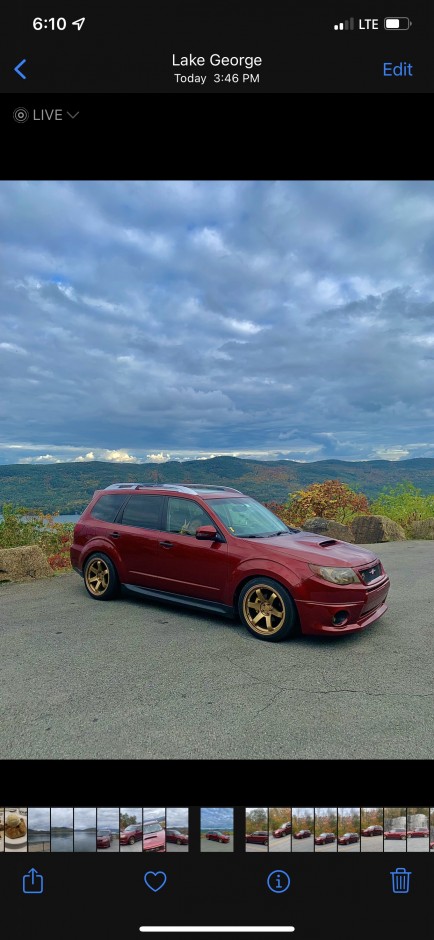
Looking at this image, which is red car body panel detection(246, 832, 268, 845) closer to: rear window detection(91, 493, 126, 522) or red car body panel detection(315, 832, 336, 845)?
red car body panel detection(315, 832, 336, 845)

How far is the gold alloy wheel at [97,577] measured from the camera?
523cm

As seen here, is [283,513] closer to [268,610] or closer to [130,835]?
[268,610]

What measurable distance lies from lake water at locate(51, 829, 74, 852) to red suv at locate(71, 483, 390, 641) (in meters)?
2.79

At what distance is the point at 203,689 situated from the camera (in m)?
2.86
